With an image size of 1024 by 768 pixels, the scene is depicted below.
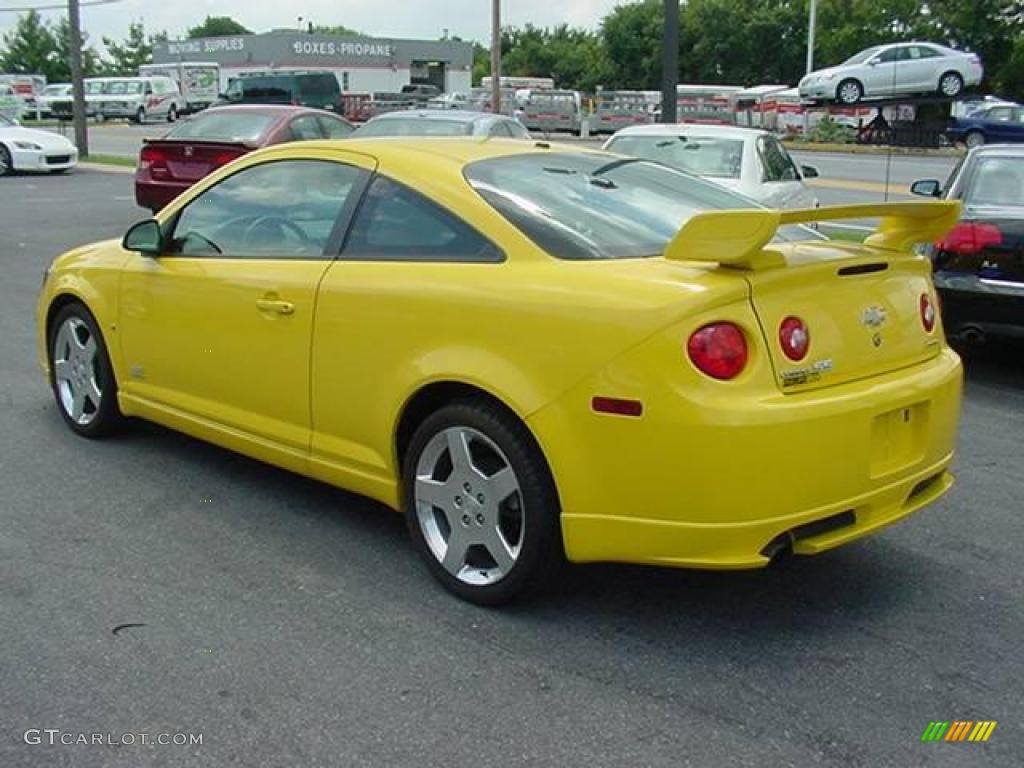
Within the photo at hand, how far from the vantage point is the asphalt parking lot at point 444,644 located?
299 centimetres

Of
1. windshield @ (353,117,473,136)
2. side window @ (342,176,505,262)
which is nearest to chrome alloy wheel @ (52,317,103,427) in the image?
side window @ (342,176,505,262)

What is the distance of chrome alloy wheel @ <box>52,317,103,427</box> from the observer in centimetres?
554

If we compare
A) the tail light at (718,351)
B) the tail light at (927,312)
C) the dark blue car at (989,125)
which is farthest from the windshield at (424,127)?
the dark blue car at (989,125)

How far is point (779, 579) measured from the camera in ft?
13.3

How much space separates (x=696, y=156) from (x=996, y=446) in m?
5.44

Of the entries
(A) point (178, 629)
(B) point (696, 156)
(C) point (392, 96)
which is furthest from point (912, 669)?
(C) point (392, 96)

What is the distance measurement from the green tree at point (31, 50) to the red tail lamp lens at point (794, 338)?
93.9 m

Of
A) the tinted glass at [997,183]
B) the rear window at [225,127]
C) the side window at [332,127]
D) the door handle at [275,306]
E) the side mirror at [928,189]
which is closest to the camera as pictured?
the door handle at [275,306]

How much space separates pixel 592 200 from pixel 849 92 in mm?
32531

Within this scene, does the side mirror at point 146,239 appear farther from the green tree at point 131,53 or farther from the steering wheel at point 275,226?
the green tree at point 131,53

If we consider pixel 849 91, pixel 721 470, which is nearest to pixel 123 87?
A: pixel 849 91

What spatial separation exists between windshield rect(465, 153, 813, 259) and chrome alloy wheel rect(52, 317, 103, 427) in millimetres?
2473

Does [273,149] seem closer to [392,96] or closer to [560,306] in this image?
[560,306]

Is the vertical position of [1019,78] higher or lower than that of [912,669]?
higher
